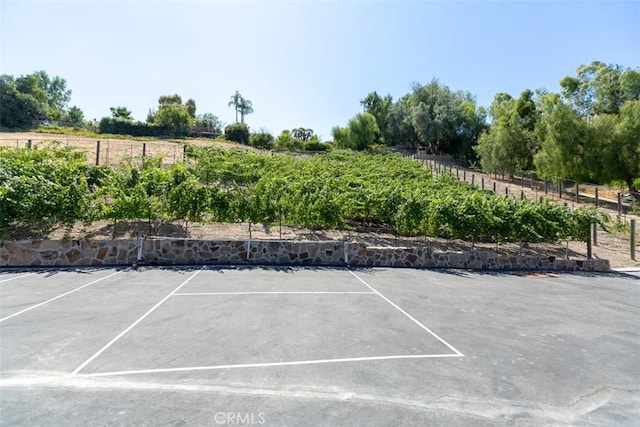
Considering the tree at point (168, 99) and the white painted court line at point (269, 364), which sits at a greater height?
the tree at point (168, 99)

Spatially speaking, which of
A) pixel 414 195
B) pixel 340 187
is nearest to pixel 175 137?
pixel 340 187

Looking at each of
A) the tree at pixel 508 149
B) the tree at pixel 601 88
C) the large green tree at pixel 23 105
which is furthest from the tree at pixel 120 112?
the tree at pixel 601 88

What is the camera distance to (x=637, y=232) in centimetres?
1972

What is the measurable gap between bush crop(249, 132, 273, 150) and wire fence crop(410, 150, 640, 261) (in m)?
22.2

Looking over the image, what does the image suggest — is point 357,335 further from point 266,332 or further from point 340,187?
point 340,187

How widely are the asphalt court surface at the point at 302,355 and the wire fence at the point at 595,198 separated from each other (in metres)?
10.9

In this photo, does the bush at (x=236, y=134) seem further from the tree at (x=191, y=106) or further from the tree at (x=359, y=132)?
the tree at (x=191, y=106)

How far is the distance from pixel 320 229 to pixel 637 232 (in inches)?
700

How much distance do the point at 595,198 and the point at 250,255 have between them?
1018 inches

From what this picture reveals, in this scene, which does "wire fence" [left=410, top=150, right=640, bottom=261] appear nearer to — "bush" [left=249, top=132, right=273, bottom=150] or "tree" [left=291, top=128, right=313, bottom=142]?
"bush" [left=249, top=132, right=273, bottom=150]

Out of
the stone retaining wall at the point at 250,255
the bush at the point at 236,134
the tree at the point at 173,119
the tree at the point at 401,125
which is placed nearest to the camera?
the stone retaining wall at the point at 250,255

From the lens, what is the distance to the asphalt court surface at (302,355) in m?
3.71

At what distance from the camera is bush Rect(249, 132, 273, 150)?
172 ft

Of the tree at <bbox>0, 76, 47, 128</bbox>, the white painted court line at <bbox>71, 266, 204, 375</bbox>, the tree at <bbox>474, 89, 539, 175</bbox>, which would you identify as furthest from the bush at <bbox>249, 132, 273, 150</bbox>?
the white painted court line at <bbox>71, 266, 204, 375</bbox>
